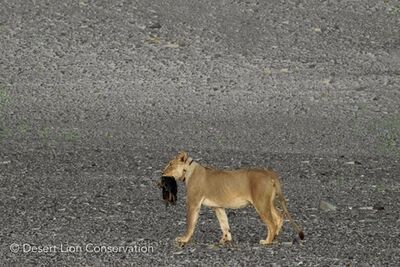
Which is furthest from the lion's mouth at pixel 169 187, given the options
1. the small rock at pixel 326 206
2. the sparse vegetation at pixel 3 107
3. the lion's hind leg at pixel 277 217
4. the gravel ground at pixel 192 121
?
the sparse vegetation at pixel 3 107

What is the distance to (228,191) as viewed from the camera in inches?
462

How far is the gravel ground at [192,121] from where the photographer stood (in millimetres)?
12537

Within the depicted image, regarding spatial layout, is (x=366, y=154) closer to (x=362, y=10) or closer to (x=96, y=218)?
(x=96, y=218)

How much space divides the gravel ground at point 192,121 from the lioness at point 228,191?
21 cm

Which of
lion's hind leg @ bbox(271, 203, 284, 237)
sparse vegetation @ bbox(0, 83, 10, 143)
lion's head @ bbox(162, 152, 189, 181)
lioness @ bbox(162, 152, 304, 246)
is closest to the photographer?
lioness @ bbox(162, 152, 304, 246)

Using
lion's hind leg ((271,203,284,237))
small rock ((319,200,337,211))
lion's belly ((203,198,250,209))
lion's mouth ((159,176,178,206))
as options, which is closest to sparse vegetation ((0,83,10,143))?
small rock ((319,200,337,211))

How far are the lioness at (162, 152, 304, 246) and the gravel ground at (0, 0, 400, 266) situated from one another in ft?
0.69

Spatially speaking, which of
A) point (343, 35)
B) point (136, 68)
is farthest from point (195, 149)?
point (343, 35)

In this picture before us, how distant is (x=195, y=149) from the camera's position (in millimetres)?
18594

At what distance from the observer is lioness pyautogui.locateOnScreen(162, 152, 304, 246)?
11680 mm

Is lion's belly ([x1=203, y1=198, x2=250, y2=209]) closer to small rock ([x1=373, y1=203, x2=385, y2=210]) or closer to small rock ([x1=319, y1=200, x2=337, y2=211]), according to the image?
small rock ([x1=319, y1=200, x2=337, y2=211])
